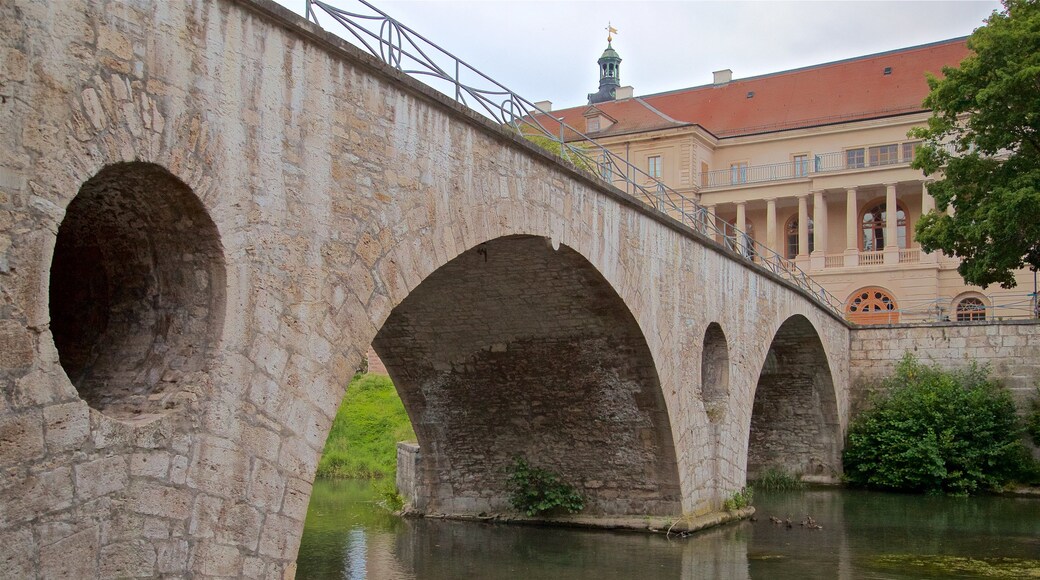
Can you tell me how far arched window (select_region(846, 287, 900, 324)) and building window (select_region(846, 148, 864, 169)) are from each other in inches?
195

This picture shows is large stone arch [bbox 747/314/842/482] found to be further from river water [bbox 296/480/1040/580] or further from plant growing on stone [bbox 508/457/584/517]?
plant growing on stone [bbox 508/457/584/517]

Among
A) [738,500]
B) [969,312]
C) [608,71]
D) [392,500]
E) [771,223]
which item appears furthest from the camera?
[608,71]

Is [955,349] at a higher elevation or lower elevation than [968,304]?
lower

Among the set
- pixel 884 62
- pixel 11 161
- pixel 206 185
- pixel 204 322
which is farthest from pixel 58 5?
pixel 884 62

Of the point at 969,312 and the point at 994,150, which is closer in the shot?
the point at 994,150

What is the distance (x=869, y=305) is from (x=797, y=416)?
49.9ft

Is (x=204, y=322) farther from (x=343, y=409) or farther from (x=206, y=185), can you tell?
(x=343, y=409)

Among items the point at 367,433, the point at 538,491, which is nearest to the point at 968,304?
the point at 367,433

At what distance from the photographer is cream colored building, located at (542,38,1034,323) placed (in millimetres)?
37969

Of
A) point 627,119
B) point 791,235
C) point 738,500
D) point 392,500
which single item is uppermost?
point 627,119

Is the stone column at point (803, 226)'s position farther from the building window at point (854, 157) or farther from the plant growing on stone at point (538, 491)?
the plant growing on stone at point (538, 491)

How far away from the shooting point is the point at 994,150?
19875mm

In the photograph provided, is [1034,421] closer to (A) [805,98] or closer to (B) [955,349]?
(B) [955,349]

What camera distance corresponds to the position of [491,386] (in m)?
15.2
